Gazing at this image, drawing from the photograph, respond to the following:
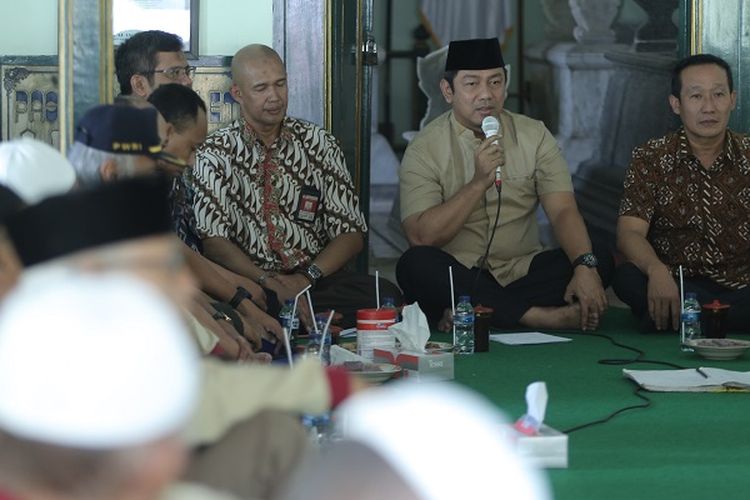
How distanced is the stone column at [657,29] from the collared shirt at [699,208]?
10.1 ft

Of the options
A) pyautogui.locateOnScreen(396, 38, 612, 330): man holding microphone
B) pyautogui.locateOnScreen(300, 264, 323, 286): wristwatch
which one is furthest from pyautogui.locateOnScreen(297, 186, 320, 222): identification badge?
pyautogui.locateOnScreen(396, 38, 612, 330): man holding microphone

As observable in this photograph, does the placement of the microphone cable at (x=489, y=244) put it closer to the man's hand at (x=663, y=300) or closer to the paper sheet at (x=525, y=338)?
the paper sheet at (x=525, y=338)

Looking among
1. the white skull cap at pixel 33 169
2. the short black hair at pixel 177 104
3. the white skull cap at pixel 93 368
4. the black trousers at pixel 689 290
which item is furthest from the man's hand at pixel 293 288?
the white skull cap at pixel 93 368

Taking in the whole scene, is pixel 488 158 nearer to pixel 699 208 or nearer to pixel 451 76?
pixel 451 76

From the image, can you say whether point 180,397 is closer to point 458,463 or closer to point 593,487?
point 458,463

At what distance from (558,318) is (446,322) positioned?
41 cm

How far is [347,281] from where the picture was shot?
5395 mm

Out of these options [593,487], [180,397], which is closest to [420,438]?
[180,397]

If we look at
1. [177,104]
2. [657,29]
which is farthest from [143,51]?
[657,29]

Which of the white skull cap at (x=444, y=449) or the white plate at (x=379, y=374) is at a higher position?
the white skull cap at (x=444, y=449)

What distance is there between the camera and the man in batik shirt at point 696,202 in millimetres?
5441

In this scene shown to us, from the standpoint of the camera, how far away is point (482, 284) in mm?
5383

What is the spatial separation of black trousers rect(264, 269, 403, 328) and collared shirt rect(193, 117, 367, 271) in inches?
4.7

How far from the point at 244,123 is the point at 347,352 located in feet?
5.08
